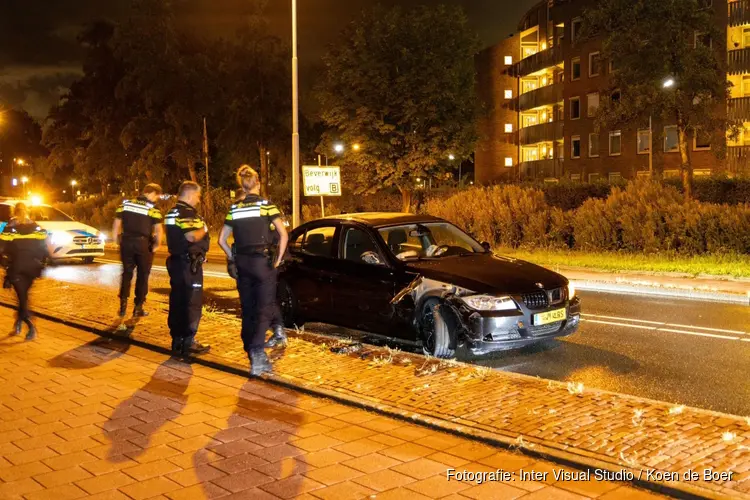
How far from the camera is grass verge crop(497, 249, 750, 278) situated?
55.4ft

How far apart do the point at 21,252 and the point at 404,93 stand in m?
23.9

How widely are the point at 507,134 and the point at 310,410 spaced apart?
57402 millimetres

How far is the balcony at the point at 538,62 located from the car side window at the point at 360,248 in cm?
4557

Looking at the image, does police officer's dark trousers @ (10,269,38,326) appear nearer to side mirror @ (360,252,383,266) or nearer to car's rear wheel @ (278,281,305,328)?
car's rear wheel @ (278,281,305,328)

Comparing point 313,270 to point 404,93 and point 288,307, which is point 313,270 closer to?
point 288,307

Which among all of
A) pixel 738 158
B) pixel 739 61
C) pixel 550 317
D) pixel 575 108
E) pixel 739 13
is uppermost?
pixel 739 13

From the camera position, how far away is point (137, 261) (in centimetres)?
1020

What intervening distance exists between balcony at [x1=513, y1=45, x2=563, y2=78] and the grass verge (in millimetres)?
33725

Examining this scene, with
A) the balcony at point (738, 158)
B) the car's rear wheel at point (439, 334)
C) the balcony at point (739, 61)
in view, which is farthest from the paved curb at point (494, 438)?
the balcony at point (739, 61)

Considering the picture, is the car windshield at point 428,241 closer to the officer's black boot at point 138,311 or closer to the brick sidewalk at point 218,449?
the brick sidewalk at point 218,449

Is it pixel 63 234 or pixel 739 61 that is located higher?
pixel 739 61

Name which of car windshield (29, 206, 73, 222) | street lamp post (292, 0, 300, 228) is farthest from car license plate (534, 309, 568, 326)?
car windshield (29, 206, 73, 222)

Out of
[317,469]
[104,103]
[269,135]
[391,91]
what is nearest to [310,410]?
[317,469]

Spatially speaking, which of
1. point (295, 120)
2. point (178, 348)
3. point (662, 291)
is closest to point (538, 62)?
point (295, 120)
